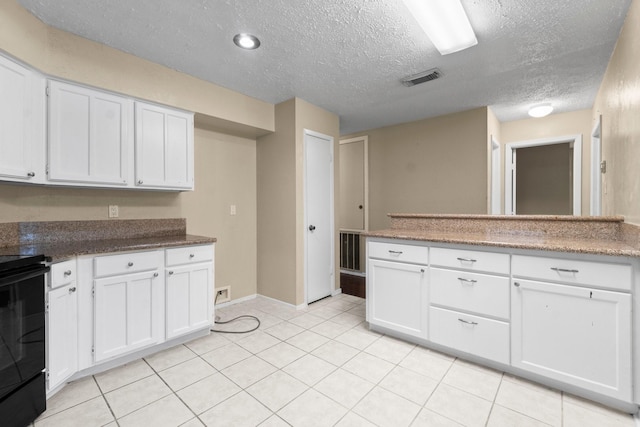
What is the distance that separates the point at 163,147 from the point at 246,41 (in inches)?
44.9

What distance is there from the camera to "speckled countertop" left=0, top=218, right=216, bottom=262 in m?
1.87

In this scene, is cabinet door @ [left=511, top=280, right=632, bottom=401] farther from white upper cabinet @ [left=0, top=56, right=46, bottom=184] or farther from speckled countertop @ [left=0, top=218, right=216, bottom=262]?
white upper cabinet @ [left=0, top=56, right=46, bottom=184]

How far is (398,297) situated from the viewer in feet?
7.92

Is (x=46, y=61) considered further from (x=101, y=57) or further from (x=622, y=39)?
(x=622, y=39)

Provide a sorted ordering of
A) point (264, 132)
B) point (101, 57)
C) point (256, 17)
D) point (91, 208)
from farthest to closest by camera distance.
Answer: point (264, 132)
point (91, 208)
point (101, 57)
point (256, 17)

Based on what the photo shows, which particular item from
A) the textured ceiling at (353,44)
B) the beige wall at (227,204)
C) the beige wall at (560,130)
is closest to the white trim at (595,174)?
the beige wall at (560,130)

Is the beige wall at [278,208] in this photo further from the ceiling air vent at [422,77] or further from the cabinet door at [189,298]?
the ceiling air vent at [422,77]

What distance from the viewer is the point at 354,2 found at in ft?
5.74

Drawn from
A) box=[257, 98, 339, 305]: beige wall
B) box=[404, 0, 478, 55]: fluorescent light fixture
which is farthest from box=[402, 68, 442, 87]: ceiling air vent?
box=[257, 98, 339, 305]: beige wall

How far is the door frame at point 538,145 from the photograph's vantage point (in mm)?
3857

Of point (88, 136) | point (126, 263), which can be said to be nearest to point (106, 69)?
point (88, 136)

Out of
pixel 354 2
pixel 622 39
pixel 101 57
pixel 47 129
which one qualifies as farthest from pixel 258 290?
pixel 622 39

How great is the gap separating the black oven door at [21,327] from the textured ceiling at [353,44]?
1642 millimetres

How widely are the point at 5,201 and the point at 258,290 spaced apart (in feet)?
7.91
